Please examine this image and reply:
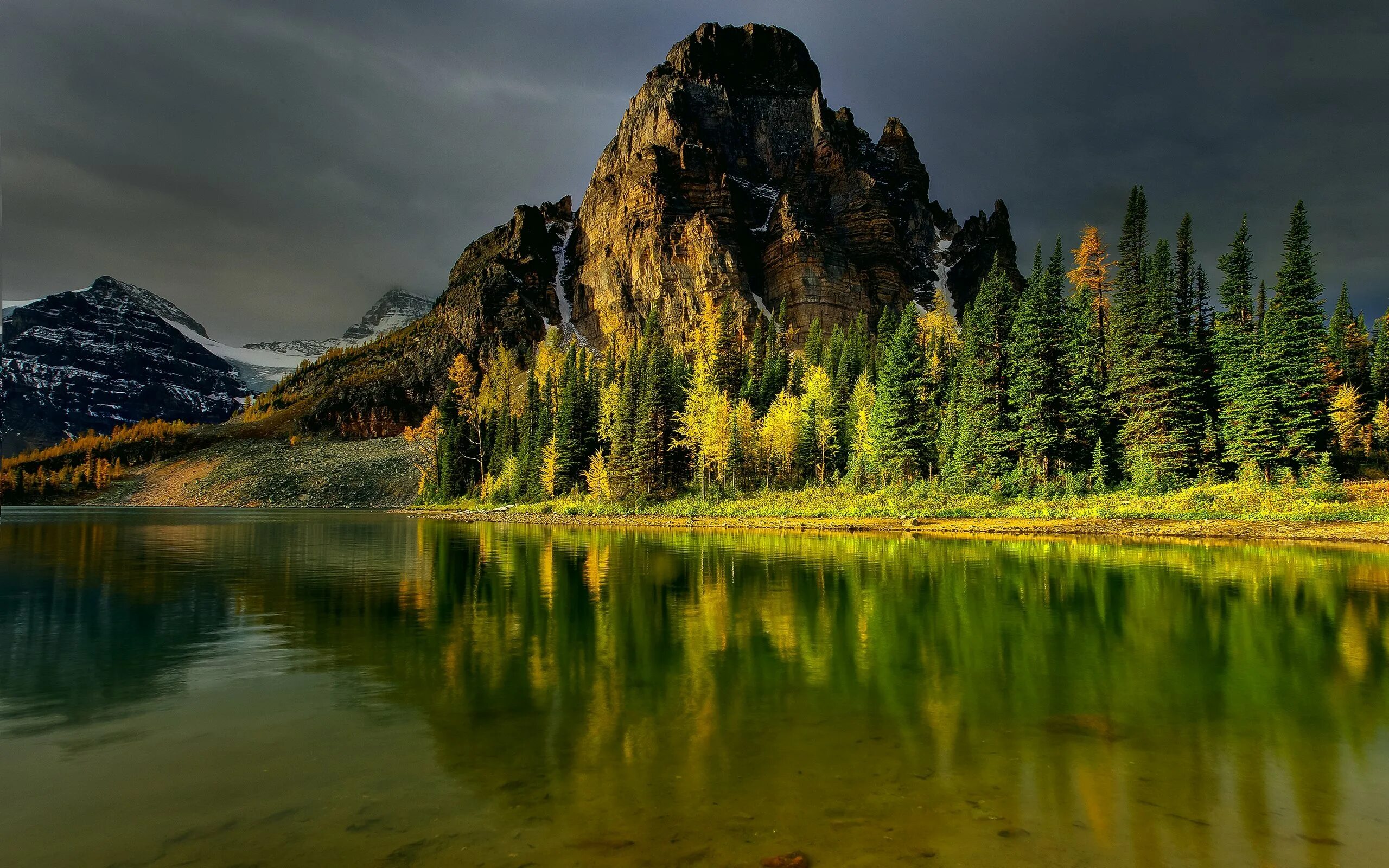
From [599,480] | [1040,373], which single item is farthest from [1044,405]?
[599,480]

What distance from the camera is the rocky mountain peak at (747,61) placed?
632 ft

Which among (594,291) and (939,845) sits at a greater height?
(594,291)

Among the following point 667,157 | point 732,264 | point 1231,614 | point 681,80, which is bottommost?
point 1231,614

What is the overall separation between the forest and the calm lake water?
29.9 meters

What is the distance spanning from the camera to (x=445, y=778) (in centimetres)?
739

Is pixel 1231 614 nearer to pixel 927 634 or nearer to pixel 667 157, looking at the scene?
pixel 927 634

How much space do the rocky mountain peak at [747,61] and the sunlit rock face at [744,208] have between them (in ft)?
1.23

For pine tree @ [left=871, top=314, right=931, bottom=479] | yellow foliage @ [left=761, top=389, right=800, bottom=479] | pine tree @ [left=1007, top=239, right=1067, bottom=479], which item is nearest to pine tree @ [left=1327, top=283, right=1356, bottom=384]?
pine tree @ [left=1007, top=239, right=1067, bottom=479]

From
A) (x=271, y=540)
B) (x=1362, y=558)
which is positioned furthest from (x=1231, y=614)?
(x=271, y=540)

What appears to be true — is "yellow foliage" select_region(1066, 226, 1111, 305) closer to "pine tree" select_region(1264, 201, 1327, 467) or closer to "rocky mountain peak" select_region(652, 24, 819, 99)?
"pine tree" select_region(1264, 201, 1327, 467)

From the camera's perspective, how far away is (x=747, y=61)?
197 meters

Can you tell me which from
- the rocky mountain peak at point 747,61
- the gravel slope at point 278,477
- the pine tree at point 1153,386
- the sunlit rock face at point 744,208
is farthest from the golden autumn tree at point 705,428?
the rocky mountain peak at point 747,61

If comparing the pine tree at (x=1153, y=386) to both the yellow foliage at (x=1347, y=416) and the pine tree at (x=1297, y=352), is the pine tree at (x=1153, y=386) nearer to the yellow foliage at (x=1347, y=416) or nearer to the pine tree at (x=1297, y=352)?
the pine tree at (x=1297, y=352)

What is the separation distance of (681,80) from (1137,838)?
21037 centimetres
